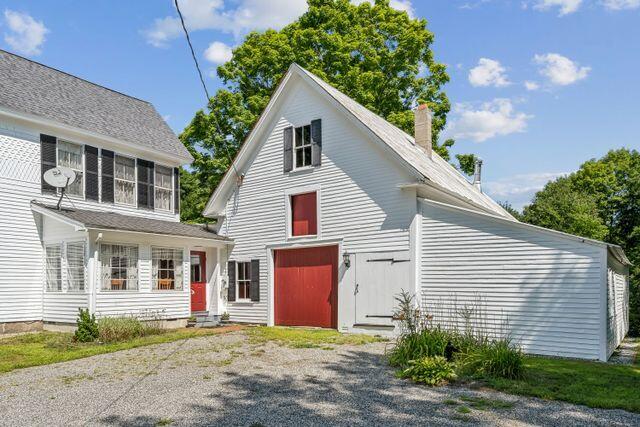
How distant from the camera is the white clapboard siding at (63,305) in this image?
14.0 meters

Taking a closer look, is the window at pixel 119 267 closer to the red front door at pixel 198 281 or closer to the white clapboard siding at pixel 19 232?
the white clapboard siding at pixel 19 232

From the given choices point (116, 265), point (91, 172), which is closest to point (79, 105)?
point (91, 172)

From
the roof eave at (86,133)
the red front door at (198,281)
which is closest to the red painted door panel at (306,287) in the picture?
the red front door at (198,281)

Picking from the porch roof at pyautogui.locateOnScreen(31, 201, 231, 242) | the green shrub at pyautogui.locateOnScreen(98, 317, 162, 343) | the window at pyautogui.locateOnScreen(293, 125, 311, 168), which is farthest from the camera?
the window at pyautogui.locateOnScreen(293, 125, 311, 168)

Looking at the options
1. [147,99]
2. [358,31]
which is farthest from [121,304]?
[358,31]

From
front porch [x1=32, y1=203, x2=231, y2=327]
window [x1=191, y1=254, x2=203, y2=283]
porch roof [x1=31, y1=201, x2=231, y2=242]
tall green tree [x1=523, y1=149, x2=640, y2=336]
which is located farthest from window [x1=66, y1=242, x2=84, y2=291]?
tall green tree [x1=523, y1=149, x2=640, y2=336]

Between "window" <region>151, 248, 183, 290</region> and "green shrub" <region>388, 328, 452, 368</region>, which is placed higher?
"window" <region>151, 248, 183, 290</region>

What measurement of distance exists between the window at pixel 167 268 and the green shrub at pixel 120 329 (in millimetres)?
2667

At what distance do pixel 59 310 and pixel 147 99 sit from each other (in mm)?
10430

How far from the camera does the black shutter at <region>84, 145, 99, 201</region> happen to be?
16078mm

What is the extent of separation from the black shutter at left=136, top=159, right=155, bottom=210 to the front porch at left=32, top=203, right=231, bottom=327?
1090 mm

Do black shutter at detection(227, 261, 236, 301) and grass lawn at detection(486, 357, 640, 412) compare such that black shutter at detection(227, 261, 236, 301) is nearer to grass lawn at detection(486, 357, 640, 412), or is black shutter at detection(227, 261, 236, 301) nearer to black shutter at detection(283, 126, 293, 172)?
black shutter at detection(283, 126, 293, 172)

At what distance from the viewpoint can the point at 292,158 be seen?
52.5 feet

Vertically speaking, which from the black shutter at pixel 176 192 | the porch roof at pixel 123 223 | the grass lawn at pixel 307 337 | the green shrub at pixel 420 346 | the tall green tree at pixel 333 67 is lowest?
the grass lawn at pixel 307 337
